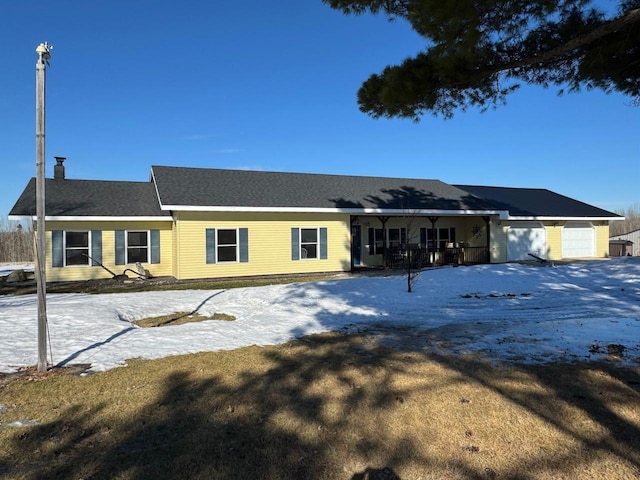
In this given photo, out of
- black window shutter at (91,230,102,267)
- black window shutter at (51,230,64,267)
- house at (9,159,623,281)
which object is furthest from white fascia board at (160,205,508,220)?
black window shutter at (51,230,64,267)

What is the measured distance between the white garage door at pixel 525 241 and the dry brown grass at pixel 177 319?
16.4m

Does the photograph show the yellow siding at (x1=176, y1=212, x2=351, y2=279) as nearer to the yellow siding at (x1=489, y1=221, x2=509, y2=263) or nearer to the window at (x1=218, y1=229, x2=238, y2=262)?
the window at (x1=218, y1=229, x2=238, y2=262)

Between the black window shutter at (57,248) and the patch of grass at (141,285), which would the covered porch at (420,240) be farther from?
the black window shutter at (57,248)

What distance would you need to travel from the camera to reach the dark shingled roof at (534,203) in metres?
21.5

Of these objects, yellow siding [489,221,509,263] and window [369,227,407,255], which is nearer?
window [369,227,407,255]

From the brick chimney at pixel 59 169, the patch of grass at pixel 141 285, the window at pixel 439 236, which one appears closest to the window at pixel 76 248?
the patch of grass at pixel 141 285

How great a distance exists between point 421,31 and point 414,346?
14.6ft

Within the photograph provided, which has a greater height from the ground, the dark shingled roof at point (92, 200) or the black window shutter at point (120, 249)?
the dark shingled roof at point (92, 200)

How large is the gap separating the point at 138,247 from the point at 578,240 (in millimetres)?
22652

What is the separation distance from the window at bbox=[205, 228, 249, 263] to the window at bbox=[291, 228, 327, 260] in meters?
2.01

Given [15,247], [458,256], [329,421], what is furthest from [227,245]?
[15,247]

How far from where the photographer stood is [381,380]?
4.75 m

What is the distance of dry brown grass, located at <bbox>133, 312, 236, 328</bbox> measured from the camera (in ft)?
28.0

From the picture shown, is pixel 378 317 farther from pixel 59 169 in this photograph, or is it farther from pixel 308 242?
pixel 59 169
